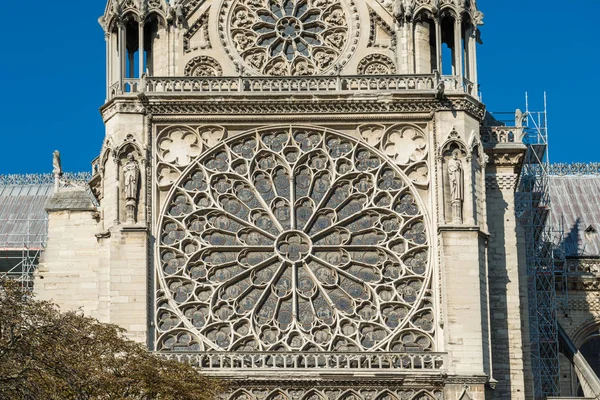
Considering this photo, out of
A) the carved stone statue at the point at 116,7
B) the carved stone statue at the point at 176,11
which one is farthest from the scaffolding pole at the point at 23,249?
the carved stone statue at the point at 176,11

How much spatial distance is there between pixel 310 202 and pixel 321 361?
4137 mm

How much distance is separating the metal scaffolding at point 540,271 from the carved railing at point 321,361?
548cm

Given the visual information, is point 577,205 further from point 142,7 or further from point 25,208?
point 142,7

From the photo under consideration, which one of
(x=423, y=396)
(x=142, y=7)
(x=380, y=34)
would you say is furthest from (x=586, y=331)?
(x=142, y=7)

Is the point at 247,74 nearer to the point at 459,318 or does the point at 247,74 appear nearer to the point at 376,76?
the point at 376,76

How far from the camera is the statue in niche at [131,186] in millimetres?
43219

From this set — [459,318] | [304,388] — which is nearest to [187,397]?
[304,388]

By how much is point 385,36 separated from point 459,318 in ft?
26.1

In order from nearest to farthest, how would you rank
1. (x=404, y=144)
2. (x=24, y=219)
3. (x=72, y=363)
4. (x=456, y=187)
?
(x=72, y=363) < (x=456, y=187) < (x=404, y=144) < (x=24, y=219)

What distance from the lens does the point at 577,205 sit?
2340 inches

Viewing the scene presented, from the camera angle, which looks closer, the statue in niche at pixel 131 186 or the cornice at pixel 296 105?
the statue in niche at pixel 131 186

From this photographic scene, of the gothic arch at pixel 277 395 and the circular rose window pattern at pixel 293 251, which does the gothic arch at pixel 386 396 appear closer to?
the circular rose window pattern at pixel 293 251

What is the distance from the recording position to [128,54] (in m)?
46.3

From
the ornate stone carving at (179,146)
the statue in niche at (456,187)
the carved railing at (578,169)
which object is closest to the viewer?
the statue in niche at (456,187)
